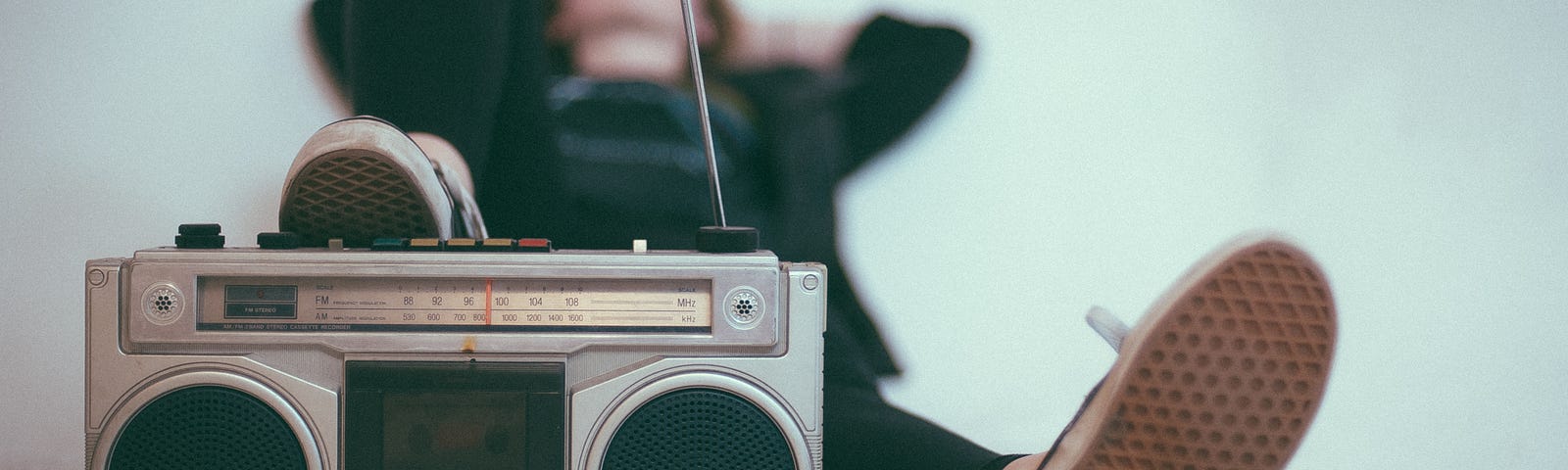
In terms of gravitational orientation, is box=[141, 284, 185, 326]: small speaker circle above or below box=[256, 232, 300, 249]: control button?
below

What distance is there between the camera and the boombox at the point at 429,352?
20.3 inches

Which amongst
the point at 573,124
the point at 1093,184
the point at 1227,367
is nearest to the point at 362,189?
the point at 573,124

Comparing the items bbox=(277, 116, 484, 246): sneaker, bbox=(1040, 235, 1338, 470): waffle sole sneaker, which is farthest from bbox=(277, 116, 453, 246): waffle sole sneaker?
bbox=(1040, 235, 1338, 470): waffle sole sneaker

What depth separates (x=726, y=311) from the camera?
1.71 ft

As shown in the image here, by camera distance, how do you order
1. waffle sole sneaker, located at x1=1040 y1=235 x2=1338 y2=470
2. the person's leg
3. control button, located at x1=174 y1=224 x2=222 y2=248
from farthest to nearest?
1. the person's leg
2. control button, located at x1=174 y1=224 x2=222 y2=248
3. waffle sole sneaker, located at x1=1040 y1=235 x2=1338 y2=470

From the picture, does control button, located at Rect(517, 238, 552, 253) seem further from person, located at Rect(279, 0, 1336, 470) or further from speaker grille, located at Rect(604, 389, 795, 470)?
person, located at Rect(279, 0, 1336, 470)

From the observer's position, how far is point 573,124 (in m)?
0.88

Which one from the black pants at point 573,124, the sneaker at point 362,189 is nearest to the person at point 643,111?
the black pants at point 573,124

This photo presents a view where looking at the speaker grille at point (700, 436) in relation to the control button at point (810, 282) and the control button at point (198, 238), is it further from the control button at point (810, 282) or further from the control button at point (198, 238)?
the control button at point (198, 238)

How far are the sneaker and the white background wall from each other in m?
0.34

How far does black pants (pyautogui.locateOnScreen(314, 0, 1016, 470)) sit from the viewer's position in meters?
0.82

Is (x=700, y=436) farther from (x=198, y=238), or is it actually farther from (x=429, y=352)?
(x=198, y=238)

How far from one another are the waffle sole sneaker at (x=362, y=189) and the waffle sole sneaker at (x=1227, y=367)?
44 centimetres

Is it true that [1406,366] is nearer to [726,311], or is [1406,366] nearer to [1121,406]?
[1121,406]
